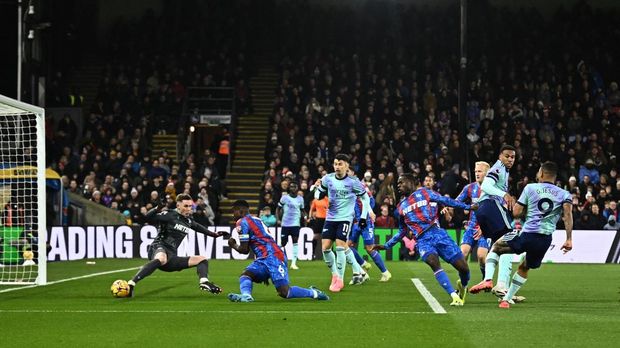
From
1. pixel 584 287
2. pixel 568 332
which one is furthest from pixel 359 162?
pixel 568 332

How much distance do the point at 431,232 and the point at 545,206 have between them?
1.57 metres

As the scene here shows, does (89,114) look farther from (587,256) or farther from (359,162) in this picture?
(587,256)

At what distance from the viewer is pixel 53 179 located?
27.3 meters

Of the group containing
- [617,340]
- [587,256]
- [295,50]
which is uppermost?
[295,50]

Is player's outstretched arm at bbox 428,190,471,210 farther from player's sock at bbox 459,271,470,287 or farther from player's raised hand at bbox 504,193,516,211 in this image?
player's raised hand at bbox 504,193,516,211

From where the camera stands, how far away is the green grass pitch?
30.9 feet

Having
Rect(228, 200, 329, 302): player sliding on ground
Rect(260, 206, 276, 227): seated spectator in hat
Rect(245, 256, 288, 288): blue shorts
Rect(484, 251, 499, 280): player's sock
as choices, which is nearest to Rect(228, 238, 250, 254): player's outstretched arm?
Rect(228, 200, 329, 302): player sliding on ground

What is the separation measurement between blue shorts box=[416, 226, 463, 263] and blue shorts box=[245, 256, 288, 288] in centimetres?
189

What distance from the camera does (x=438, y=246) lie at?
42.7 ft

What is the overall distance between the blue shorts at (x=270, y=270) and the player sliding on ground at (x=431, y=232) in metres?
1.84

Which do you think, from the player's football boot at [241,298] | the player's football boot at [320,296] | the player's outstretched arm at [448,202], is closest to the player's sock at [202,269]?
the player's football boot at [241,298]

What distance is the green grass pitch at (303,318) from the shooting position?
941 centimetres

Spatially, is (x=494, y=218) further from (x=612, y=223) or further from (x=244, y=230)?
(x=612, y=223)

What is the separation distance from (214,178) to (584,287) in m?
15.9
